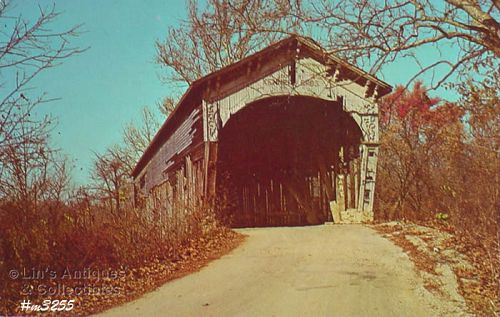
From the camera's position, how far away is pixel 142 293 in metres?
9.09

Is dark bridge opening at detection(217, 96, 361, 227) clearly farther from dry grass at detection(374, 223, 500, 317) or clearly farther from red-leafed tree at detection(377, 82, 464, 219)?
dry grass at detection(374, 223, 500, 317)

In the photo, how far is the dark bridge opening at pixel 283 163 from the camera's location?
755 inches

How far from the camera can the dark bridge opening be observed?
19172 mm

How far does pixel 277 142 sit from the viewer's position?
21031 mm

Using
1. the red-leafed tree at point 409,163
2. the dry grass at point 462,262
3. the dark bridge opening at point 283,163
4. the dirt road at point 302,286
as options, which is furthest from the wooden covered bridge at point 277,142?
the dry grass at point 462,262

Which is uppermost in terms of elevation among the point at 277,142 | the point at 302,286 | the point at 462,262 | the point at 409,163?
the point at 277,142

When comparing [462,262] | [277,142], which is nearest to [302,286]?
[462,262]

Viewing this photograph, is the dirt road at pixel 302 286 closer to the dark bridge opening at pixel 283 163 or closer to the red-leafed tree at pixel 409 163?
the dark bridge opening at pixel 283 163

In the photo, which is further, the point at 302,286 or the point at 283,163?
the point at 283,163

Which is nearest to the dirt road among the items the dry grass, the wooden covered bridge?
the dry grass

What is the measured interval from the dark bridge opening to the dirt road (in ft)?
23.9

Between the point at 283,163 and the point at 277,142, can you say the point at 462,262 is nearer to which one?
the point at 283,163

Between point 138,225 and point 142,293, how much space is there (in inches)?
80.3

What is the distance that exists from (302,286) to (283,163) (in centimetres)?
1271
